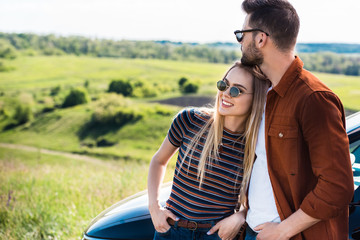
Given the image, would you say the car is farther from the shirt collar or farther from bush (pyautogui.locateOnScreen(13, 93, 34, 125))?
bush (pyautogui.locateOnScreen(13, 93, 34, 125))

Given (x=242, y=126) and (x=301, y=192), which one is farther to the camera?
(x=242, y=126)

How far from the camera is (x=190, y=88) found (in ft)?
189

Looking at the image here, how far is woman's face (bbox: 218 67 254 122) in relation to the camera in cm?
186

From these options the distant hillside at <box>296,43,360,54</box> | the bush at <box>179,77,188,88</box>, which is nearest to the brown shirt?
the distant hillside at <box>296,43,360,54</box>

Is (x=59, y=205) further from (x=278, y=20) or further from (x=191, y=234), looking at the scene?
(x=278, y=20)

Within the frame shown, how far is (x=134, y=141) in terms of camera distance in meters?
47.1

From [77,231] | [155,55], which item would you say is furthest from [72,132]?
[77,231]

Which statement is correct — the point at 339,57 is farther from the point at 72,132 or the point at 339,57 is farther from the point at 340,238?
the point at 340,238

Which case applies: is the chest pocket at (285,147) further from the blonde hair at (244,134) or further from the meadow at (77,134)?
the meadow at (77,134)

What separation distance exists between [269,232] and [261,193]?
0.17m

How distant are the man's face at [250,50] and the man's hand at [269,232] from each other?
0.72 meters

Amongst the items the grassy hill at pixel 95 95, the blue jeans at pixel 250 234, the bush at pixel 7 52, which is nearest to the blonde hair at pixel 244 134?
the blue jeans at pixel 250 234

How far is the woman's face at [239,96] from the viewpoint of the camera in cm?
186

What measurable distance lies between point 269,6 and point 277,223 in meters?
0.94
